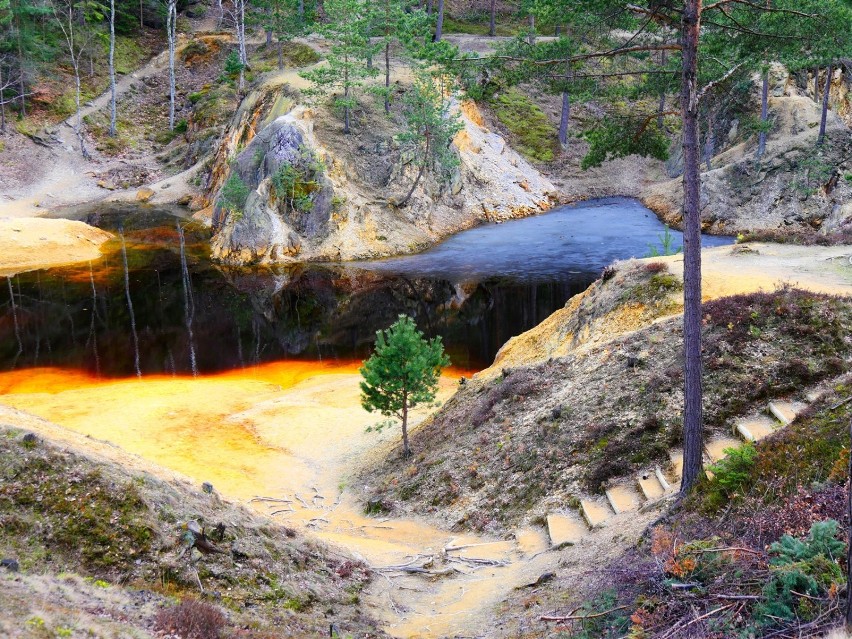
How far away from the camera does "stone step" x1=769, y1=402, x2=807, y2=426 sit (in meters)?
14.3

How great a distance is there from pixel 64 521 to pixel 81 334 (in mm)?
30449

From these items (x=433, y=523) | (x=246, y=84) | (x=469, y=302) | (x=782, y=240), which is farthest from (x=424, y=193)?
(x=433, y=523)

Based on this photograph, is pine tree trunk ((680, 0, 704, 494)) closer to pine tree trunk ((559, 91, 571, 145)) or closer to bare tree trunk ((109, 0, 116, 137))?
pine tree trunk ((559, 91, 571, 145))

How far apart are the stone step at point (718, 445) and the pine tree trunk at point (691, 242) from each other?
253cm

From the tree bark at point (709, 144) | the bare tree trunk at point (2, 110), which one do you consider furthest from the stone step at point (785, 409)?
the bare tree trunk at point (2, 110)

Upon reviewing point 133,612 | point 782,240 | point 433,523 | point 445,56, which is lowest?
point 433,523

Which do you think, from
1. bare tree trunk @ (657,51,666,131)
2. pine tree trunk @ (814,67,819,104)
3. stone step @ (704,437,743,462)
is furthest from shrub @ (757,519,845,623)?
pine tree trunk @ (814,67,819,104)

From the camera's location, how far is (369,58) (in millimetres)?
60094

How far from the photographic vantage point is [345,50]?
55.0 m

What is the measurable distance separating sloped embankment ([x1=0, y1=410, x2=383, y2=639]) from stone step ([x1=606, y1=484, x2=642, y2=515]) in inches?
198

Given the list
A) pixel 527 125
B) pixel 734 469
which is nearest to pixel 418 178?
pixel 527 125

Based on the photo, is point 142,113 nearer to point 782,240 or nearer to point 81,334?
point 81,334

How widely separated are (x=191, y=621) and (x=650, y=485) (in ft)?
30.4

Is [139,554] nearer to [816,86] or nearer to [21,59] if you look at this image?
[816,86]
